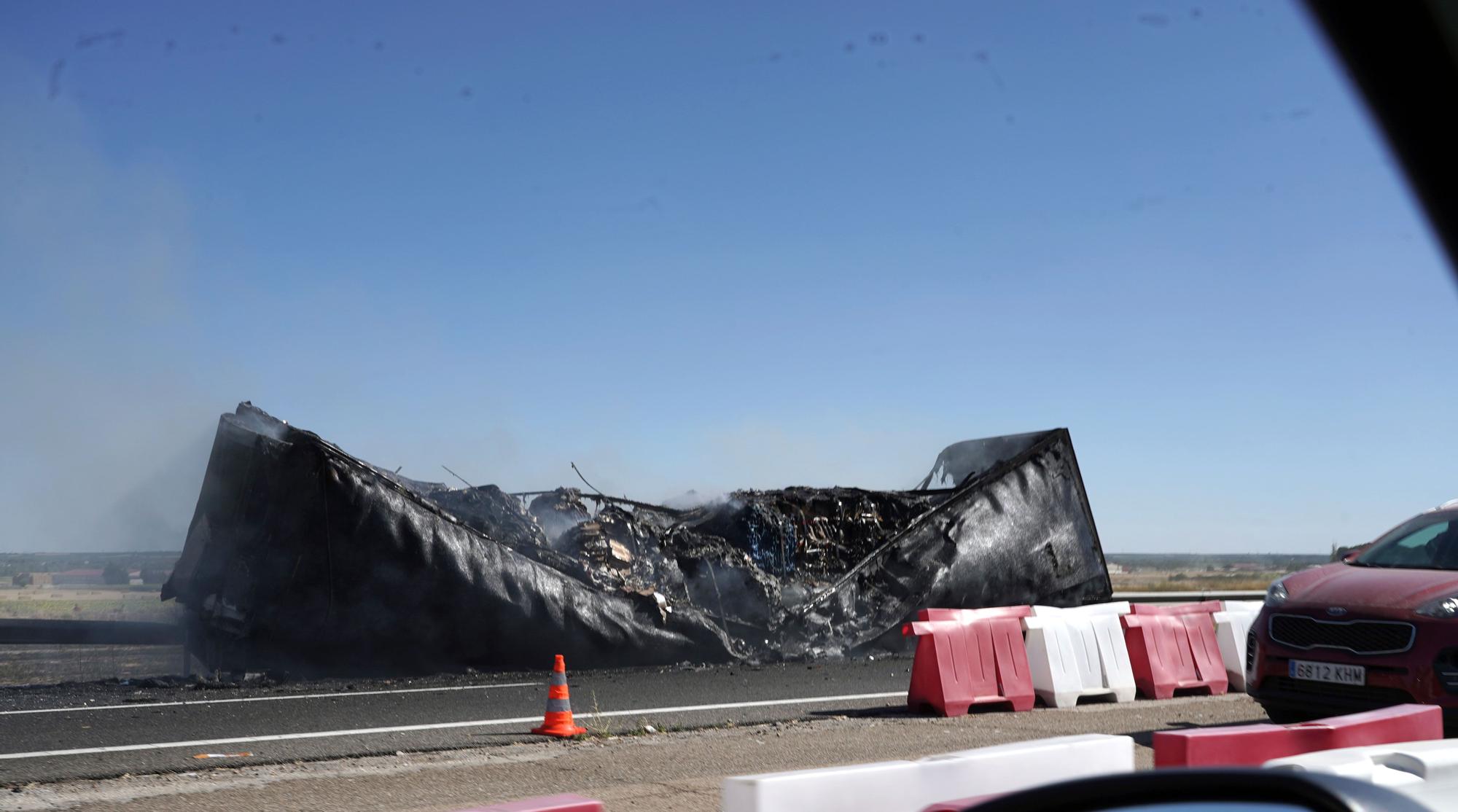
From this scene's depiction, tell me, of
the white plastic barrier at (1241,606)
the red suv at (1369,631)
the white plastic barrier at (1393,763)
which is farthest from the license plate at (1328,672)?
the white plastic barrier at (1241,606)

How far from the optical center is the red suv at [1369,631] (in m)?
7.31

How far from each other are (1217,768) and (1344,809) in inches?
7.2

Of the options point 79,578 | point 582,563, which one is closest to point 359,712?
point 582,563

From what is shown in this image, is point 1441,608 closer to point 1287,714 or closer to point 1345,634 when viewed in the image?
point 1345,634

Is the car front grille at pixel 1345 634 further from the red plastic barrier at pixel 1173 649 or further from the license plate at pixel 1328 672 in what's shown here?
the red plastic barrier at pixel 1173 649

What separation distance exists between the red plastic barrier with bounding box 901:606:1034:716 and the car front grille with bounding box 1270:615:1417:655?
256 cm

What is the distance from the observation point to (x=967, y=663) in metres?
10.2

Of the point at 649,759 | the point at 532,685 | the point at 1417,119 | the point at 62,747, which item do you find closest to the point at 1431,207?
the point at 1417,119

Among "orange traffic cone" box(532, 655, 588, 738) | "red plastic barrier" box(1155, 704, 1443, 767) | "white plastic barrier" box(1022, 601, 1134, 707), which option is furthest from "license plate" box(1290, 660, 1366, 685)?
"orange traffic cone" box(532, 655, 588, 738)

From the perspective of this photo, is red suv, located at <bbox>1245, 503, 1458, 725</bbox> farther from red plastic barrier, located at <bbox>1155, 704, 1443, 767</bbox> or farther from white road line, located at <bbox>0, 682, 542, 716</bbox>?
white road line, located at <bbox>0, 682, 542, 716</bbox>

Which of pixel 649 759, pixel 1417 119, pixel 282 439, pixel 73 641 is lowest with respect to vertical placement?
pixel 649 759

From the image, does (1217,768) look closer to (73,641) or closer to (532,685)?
(532,685)

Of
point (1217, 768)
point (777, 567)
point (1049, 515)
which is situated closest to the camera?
point (1217, 768)

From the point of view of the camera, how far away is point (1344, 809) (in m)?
1.68
